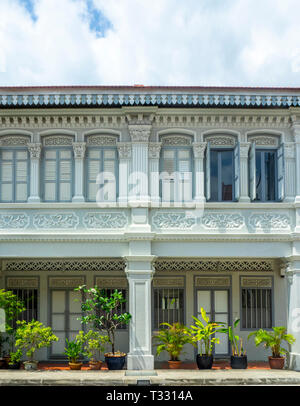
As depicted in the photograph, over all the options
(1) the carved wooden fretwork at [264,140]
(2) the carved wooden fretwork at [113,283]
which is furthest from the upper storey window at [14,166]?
(1) the carved wooden fretwork at [264,140]

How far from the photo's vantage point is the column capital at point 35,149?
15828 millimetres

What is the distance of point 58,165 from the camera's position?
1605 cm

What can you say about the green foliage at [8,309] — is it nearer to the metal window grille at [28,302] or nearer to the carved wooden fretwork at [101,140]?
the metal window grille at [28,302]

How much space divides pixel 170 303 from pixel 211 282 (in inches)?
52.3

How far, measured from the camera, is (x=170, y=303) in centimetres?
1727

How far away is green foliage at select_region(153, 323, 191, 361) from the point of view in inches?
612

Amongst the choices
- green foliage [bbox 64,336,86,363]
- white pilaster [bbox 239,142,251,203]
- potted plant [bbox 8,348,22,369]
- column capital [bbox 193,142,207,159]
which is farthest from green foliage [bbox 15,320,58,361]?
white pilaster [bbox 239,142,251,203]

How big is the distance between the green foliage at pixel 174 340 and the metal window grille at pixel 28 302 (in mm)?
3837

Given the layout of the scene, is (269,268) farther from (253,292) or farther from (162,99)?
(162,99)

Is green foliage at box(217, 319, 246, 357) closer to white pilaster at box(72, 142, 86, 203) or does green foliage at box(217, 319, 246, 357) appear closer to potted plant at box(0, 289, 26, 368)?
white pilaster at box(72, 142, 86, 203)

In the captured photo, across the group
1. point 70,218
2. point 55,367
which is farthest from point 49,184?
point 55,367

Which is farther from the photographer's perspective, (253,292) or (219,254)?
(253,292)

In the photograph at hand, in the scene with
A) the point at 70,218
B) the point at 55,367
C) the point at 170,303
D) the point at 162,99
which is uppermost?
the point at 162,99

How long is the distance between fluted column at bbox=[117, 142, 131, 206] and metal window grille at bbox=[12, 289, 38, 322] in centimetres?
414
